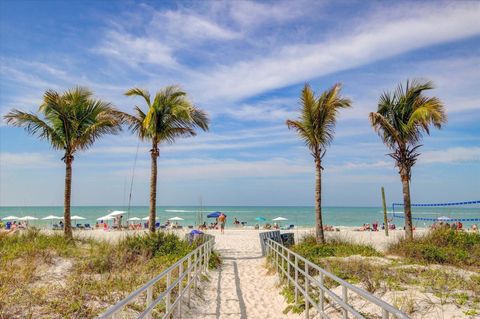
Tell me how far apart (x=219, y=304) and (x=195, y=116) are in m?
10.3

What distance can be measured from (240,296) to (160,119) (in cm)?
981

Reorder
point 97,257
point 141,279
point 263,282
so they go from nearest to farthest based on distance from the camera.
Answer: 1. point 141,279
2. point 263,282
3. point 97,257

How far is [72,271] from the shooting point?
1173 cm

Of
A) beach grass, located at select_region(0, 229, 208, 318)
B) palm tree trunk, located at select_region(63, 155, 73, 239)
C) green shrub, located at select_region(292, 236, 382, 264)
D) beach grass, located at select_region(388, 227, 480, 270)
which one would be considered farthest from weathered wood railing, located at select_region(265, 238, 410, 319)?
palm tree trunk, located at select_region(63, 155, 73, 239)

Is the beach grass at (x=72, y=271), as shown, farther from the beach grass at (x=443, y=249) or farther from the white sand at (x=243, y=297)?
the beach grass at (x=443, y=249)

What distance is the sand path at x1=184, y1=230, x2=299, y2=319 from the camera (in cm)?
848

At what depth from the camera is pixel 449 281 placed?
29.5 ft

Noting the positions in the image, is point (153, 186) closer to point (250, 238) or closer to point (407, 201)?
point (407, 201)

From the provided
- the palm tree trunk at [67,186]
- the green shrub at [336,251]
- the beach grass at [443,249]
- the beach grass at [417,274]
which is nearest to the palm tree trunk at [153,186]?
the palm tree trunk at [67,186]

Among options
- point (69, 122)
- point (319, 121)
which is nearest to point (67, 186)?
point (69, 122)

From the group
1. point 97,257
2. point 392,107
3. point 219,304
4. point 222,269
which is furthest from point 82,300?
point 392,107

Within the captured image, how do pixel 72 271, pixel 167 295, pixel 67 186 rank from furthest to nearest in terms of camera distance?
pixel 67 186, pixel 72 271, pixel 167 295

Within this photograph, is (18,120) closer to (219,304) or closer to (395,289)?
(219,304)

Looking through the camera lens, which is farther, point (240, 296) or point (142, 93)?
point (142, 93)
